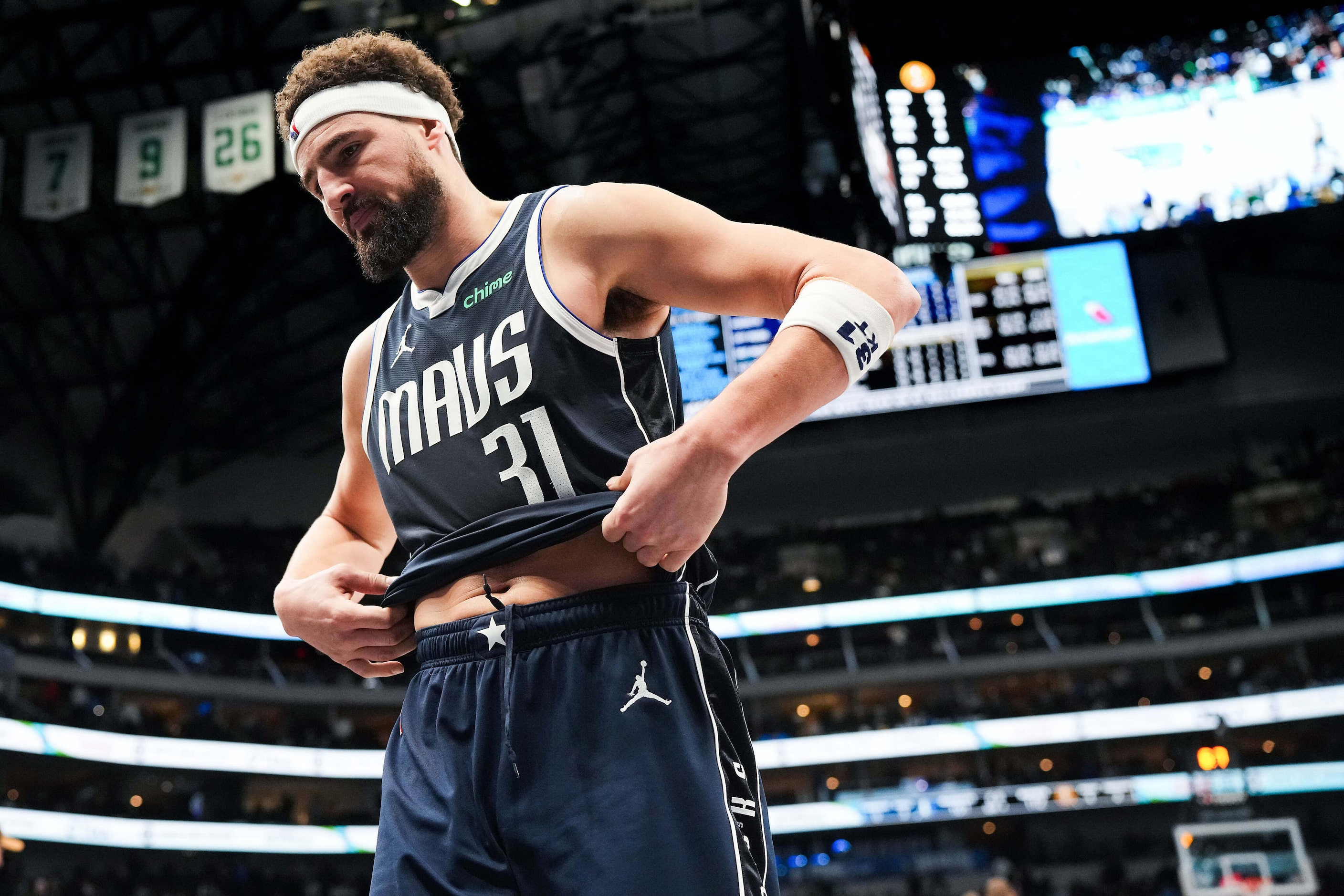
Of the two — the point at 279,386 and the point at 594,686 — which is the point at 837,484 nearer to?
the point at 279,386

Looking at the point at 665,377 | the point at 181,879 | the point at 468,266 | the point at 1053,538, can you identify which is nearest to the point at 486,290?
the point at 468,266

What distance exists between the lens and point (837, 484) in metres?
26.1

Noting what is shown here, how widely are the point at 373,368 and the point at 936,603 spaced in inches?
938

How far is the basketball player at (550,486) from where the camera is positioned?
1.26m

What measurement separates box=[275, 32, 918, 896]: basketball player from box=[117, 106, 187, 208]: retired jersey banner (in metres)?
8.58

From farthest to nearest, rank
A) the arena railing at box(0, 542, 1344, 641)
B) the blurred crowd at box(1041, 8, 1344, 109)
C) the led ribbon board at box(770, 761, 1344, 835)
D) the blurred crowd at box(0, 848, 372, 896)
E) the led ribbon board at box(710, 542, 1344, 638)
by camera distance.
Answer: the led ribbon board at box(710, 542, 1344, 638), the led ribbon board at box(770, 761, 1344, 835), the arena railing at box(0, 542, 1344, 641), the blurred crowd at box(0, 848, 372, 896), the blurred crowd at box(1041, 8, 1344, 109)

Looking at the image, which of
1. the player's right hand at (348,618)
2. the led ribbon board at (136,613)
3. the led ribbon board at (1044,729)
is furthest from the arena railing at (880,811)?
the player's right hand at (348,618)

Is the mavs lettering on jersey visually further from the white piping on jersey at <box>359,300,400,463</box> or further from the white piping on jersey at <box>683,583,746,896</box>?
the white piping on jersey at <box>683,583,746,896</box>

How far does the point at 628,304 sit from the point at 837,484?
25.0 metres

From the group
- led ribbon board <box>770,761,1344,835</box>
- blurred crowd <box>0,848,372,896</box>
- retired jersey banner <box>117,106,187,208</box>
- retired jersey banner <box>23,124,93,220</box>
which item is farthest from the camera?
led ribbon board <box>770,761,1344,835</box>

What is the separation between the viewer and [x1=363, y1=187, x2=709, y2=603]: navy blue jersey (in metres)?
1.41

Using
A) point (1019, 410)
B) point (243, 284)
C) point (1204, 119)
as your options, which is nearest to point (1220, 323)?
point (1019, 410)

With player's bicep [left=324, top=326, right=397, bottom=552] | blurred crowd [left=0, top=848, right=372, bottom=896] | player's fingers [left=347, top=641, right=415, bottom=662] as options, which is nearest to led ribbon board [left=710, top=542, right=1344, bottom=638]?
blurred crowd [left=0, top=848, right=372, bottom=896]

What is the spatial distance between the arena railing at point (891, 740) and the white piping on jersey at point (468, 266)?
20.6 metres
